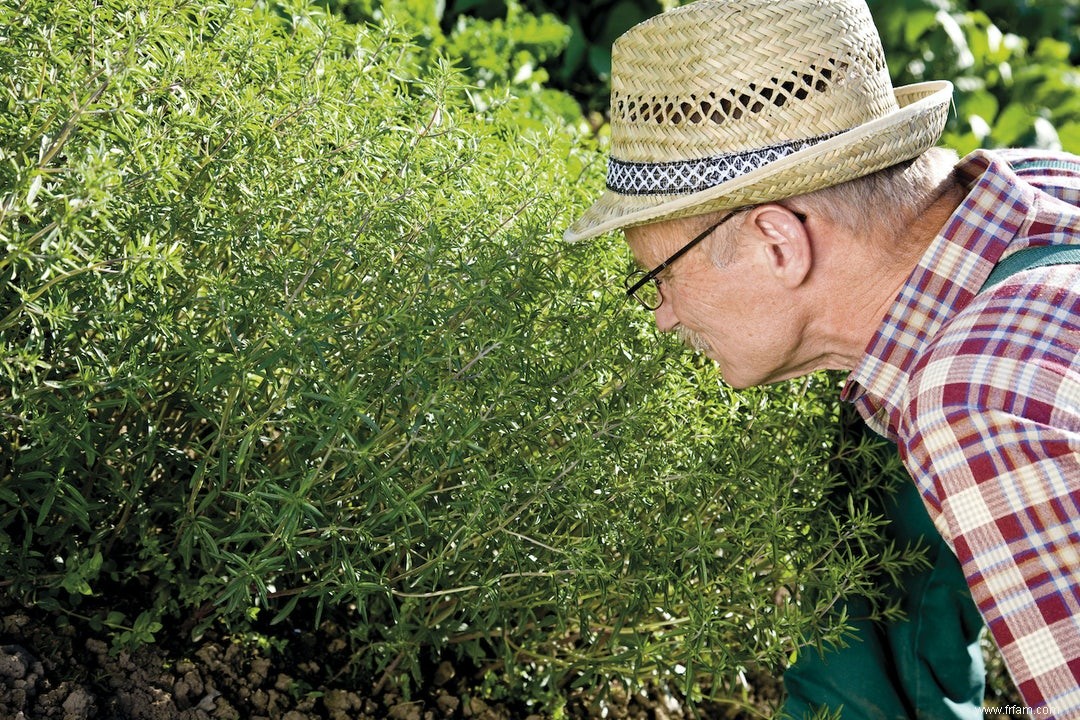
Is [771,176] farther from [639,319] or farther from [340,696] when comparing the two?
[340,696]

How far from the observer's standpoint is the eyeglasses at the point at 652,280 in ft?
6.62

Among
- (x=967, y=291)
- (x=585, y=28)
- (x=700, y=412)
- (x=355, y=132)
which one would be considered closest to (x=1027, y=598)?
(x=967, y=291)

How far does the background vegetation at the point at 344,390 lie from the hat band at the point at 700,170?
0.70 feet

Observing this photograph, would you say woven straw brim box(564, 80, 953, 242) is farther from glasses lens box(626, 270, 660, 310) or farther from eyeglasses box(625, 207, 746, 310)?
glasses lens box(626, 270, 660, 310)

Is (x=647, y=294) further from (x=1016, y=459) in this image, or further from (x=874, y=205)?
(x=1016, y=459)

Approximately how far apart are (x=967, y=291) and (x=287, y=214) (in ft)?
3.75

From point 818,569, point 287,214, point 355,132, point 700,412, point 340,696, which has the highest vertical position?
point 355,132

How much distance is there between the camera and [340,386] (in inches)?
68.4

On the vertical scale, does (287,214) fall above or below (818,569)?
above

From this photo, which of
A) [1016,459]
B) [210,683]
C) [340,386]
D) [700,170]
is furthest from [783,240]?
[210,683]

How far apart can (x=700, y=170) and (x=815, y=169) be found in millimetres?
187

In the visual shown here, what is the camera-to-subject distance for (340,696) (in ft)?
7.54

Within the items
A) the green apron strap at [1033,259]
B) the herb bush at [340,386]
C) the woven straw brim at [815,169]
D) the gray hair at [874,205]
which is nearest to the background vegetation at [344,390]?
the herb bush at [340,386]

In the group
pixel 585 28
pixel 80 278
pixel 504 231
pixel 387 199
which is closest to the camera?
pixel 80 278
